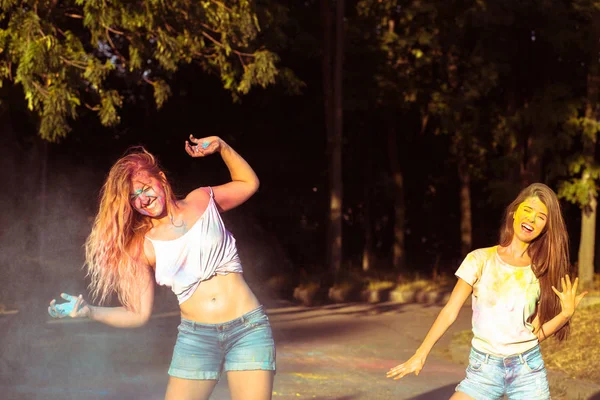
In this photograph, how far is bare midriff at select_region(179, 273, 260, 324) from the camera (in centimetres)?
502

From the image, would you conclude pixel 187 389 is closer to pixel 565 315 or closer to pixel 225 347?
pixel 225 347

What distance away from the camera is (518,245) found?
5.55m

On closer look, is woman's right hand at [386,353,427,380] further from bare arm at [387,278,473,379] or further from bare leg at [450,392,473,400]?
bare leg at [450,392,473,400]

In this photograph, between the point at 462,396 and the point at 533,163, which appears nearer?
the point at 462,396

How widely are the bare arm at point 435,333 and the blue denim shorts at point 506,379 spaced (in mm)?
239

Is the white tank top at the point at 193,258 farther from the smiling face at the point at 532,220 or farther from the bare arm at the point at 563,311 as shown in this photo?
the bare arm at the point at 563,311

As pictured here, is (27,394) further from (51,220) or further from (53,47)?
(51,220)

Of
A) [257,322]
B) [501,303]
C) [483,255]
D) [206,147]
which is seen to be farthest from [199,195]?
[501,303]

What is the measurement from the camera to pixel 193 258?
5.01 m

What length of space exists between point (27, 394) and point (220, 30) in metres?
9.47

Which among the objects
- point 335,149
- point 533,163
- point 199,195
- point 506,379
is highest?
point 199,195

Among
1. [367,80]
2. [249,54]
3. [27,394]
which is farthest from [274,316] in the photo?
[367,80]

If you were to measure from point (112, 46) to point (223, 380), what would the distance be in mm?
8400

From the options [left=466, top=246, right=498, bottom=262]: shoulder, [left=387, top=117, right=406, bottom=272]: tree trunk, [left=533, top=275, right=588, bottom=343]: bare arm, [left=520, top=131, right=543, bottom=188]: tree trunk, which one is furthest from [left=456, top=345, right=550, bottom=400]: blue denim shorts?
[left=387, top=117, right=406, bottom=272]: tree trunk
